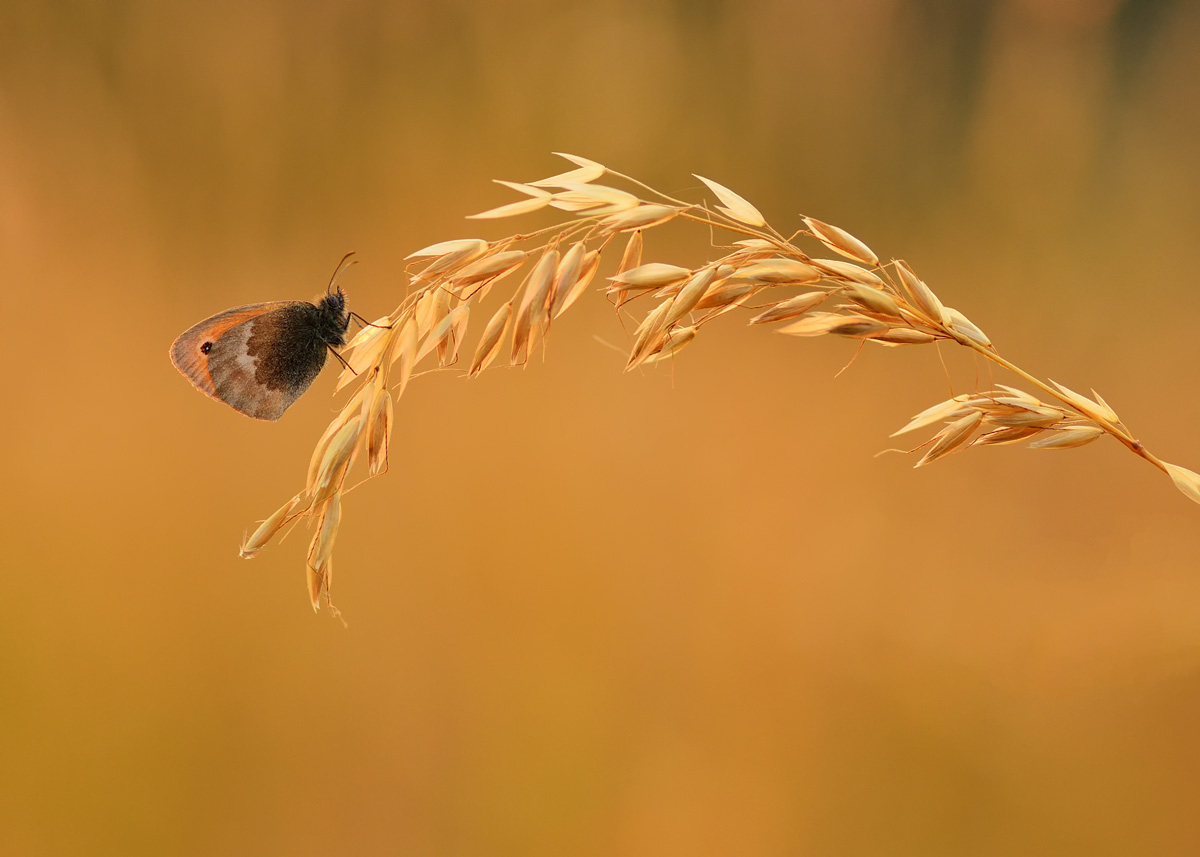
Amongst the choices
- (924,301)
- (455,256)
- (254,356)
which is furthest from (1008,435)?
(254,356)

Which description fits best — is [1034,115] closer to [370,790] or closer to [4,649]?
[370,790]

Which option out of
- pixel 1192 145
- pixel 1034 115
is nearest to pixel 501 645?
pixel 1034 115

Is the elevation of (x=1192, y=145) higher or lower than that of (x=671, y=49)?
lower

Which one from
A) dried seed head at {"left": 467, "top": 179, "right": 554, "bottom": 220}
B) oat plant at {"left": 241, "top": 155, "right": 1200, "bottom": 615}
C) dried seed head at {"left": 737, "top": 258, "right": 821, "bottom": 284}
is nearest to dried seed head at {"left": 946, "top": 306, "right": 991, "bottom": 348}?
oat plant at {"left": 241, "top": 155, "right": 1200, "bottom": 615}

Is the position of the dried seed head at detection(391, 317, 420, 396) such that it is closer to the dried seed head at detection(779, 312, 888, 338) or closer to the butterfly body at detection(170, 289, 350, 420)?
the butterfly body at detection(170, 289, 350, 420)

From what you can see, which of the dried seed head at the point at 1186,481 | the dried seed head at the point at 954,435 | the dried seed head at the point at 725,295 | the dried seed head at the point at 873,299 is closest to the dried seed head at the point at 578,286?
the dried seed head at the point at 725,295

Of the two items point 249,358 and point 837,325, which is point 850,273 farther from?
point 249,358

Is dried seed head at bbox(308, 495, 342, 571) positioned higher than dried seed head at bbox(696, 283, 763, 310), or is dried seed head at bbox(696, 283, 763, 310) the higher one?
dried seed head at bbox(696, 283, 763, 310)
